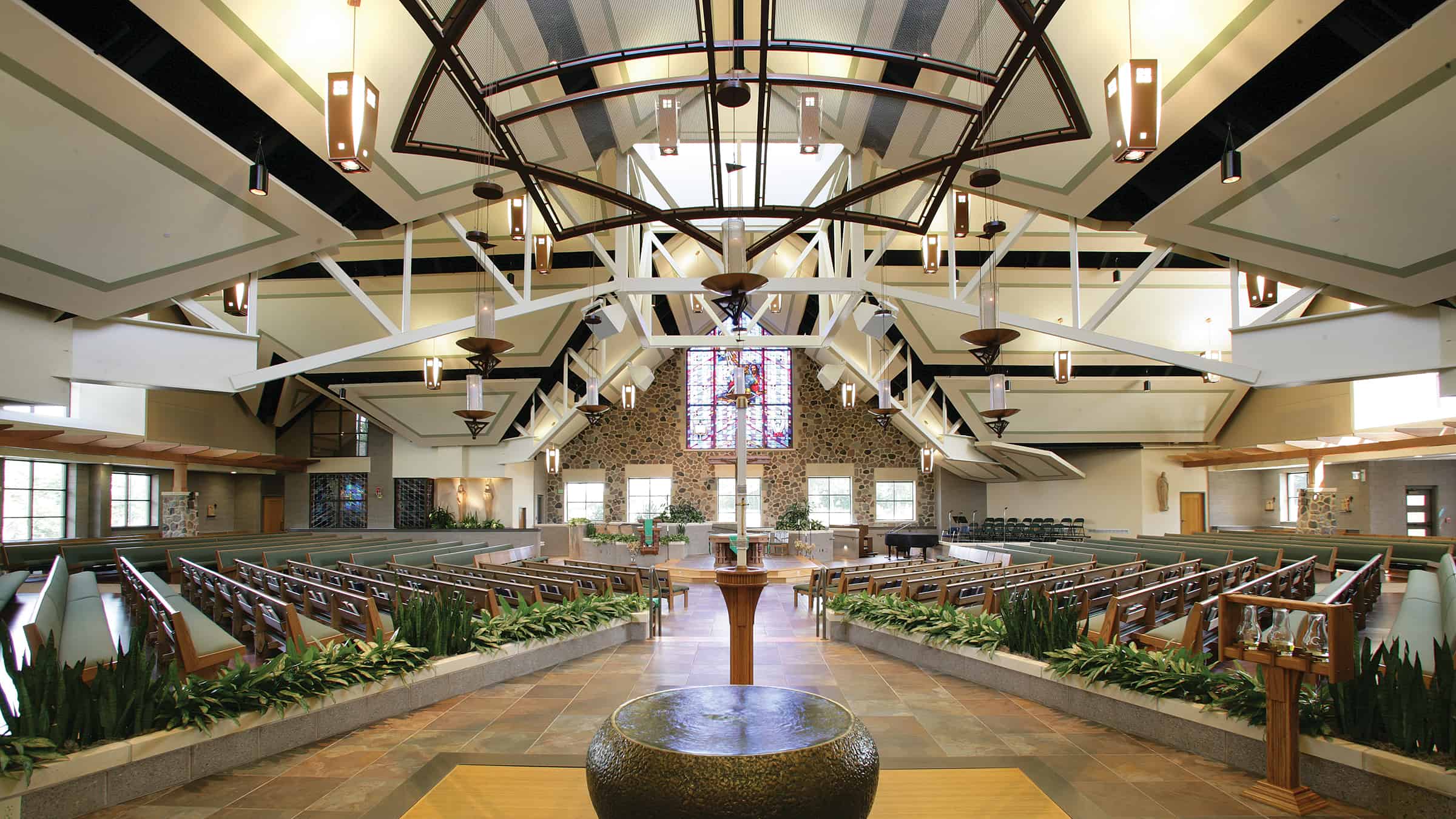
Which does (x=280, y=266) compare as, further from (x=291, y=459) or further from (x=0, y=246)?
(x=291, y=459)

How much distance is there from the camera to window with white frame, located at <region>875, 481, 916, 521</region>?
18.7 metres

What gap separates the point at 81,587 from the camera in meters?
6.10

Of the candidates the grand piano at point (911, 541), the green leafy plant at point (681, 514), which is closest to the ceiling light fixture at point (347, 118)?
the grand piano at point (911, 541)

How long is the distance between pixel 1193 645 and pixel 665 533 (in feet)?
40.5

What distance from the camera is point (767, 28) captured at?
430cm

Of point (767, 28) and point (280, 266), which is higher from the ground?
point (767, 28)

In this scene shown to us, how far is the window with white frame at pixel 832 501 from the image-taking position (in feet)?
60.8

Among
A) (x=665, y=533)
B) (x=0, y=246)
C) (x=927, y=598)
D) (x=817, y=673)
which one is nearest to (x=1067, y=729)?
(x=817, y=673)

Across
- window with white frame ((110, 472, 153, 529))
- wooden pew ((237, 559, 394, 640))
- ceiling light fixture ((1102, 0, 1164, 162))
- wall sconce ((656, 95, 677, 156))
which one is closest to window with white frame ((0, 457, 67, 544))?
window with white frame ((110, 472, 153, 529))

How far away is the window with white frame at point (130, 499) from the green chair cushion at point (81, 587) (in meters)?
9.54

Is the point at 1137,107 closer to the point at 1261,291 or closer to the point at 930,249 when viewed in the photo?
the point at 930,249

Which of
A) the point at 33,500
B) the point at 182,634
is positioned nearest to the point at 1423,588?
A: the point at 182,634

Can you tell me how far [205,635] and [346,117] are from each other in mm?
2991

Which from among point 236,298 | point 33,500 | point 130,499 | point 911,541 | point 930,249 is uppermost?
point 930,249
